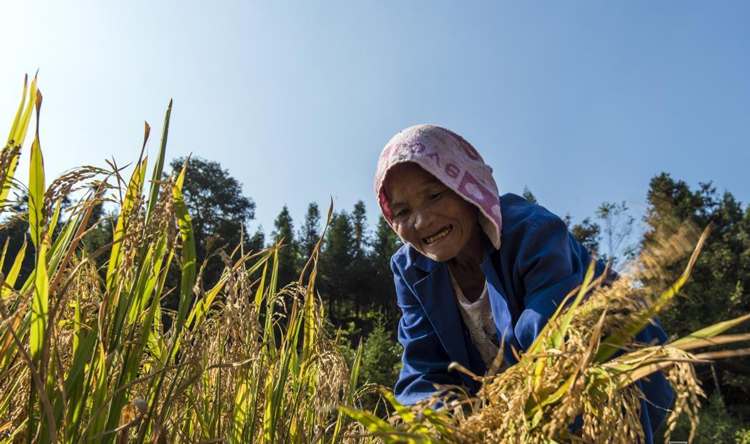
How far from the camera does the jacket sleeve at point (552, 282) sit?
1306mm

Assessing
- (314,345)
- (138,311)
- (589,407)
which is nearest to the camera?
(589,407)

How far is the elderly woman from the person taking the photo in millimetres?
1577

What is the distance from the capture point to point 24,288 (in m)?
0.98

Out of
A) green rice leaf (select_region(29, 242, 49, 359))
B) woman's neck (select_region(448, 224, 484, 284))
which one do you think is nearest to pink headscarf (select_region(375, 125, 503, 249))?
woman's neck (select_region(448, 224, 484, 284))

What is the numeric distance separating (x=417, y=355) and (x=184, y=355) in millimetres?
1393

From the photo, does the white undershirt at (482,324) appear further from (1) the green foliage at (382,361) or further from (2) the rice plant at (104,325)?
(1) the green foliage at (382,361)

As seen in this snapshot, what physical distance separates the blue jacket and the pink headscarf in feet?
0.26

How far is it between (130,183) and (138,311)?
0.28 m

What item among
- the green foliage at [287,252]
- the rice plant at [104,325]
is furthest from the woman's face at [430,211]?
the green foliage at [287,252]

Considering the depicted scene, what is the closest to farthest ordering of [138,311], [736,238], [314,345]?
[138,311] → [314,345] → [736,238]

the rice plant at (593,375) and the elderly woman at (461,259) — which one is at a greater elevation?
the elderly woman at (461,259)

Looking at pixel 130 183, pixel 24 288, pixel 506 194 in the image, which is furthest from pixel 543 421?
pixel 506 194

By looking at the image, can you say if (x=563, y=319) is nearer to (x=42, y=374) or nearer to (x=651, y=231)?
(x=651, y=231)

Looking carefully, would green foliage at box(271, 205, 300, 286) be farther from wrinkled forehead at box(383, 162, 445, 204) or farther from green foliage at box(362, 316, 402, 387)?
wrinkled forehead at box(383, 162, 445, 204)
